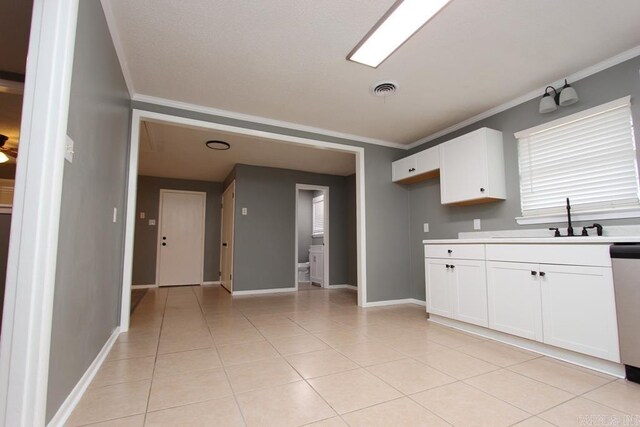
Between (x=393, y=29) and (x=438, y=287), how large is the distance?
2.49 meters

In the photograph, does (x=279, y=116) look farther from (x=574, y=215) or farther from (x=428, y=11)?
(x=574, y=215)

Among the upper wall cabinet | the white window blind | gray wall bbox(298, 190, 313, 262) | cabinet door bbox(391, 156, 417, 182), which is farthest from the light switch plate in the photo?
gray wall bbox(298, 190, 313, 262)

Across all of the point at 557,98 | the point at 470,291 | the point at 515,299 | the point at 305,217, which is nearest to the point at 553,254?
the point at 515,299

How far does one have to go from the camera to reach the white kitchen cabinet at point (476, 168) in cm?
316

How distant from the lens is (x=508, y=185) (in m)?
3.17

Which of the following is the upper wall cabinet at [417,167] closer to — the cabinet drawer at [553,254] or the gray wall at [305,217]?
the cabinet drawer at [553,254]

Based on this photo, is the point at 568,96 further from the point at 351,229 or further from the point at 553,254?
the point at 351,229

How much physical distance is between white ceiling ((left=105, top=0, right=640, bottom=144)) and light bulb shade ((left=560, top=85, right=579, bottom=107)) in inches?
7.0

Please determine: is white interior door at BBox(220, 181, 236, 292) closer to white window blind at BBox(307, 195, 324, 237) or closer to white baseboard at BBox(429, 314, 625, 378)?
white window blind at BBox(307, 195, 324, 237)

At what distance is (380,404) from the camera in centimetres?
157

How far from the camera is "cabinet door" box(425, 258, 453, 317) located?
312 cm

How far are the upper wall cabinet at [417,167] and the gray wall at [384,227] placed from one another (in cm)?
14

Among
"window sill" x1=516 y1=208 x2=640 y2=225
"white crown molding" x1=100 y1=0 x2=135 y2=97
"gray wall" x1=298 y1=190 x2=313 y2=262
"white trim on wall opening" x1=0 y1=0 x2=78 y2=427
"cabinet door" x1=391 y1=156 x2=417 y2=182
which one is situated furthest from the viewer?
"gray wall" x1=298 y1=190 x2=313 y2=262

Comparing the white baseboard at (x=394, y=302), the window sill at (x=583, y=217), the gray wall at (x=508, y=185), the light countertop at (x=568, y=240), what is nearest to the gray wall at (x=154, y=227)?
the white baseboard at (x=394, y=302)
